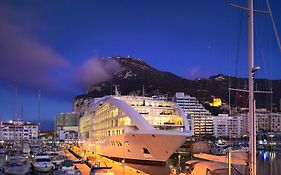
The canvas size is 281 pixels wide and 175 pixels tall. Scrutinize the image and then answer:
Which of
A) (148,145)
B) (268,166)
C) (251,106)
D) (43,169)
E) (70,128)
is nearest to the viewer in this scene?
(251,106)

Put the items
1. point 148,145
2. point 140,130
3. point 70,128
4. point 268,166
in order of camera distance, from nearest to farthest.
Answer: point 140,130 → point 148,145 → point 268,166 → point 70,128

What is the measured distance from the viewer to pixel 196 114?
13338 centimetres

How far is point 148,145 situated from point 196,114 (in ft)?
331

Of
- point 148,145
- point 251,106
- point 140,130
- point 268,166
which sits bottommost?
point 268,166

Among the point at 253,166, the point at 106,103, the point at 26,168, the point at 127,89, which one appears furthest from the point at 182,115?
the point at 127,89

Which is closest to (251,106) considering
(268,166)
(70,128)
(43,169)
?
(43,169)

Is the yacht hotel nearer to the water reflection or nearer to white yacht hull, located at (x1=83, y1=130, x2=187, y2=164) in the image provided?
white yacht hull, located at (x1=83, y1=130, x2=187, y2=164)

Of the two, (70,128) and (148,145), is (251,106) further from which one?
(70,128)

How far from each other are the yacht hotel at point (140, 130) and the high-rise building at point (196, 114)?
274 feet

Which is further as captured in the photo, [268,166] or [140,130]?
[268,166]

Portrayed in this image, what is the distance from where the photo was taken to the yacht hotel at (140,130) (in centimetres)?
3391

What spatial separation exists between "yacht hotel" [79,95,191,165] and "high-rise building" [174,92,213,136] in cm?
8363

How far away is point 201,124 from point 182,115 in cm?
10242

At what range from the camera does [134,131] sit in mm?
34594
